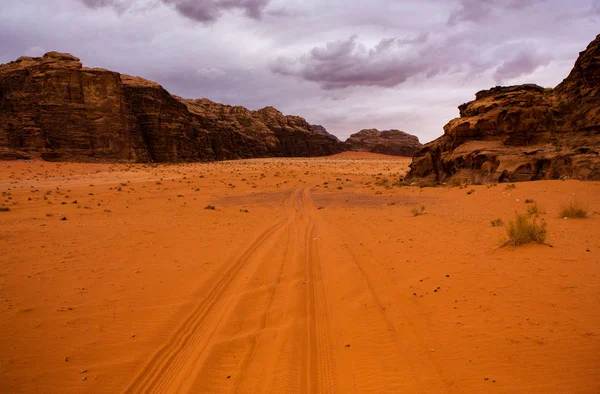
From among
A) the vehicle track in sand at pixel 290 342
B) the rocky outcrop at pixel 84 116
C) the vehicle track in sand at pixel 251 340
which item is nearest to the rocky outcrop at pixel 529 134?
the vehicle track in sand at pixel 290 342

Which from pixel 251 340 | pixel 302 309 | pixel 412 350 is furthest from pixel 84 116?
pixel 412 350

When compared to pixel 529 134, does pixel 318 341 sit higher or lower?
lower

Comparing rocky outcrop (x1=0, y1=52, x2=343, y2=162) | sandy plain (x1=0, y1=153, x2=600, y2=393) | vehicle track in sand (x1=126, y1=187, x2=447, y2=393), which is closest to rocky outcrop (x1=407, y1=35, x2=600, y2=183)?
sandy plain (x1=0, y1=153, x2=600, y2=393)

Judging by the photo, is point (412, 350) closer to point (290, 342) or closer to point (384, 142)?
point (290, 342)

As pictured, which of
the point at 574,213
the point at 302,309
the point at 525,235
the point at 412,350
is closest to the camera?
the point at 412,350

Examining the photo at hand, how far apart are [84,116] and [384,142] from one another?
7507 centimetres

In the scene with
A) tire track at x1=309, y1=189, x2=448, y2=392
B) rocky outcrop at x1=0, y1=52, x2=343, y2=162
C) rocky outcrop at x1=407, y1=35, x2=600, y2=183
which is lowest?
tire track at x1=309, y1=189, x2=448, y2=392

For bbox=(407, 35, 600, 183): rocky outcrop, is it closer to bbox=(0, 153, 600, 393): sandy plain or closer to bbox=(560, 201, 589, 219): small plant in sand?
bbox=(0, 153, 600, 393): sandy plain

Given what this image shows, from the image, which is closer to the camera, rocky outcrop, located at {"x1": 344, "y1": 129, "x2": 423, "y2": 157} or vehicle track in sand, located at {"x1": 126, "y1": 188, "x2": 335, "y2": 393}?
vehicle track in sand, located at {"x1": 126, "y1": 188, "x2": 335, "y2": 393}

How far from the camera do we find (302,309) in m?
5.14

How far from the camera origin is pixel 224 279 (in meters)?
6.53

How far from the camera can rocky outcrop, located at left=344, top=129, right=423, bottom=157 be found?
90.9 m

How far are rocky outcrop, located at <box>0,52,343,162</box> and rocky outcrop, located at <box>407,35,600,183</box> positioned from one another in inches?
1511

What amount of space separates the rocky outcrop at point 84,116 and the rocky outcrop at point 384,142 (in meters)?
56.1
